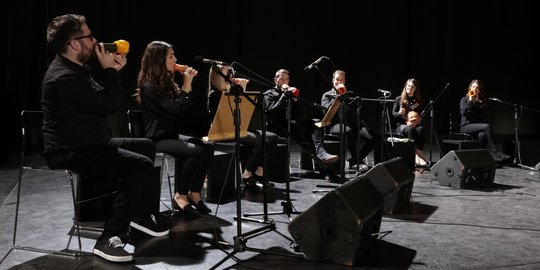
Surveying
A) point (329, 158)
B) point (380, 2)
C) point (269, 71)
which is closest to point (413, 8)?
point (380, 2)

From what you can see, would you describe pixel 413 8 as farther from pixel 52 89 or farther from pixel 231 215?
pixel 52 89

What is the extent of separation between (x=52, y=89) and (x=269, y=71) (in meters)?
5.78

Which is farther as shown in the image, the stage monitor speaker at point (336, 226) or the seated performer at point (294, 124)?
the seated performer at point (294, 124)

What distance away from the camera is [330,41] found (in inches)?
332

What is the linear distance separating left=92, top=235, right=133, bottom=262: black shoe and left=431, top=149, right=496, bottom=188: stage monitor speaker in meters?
3.39

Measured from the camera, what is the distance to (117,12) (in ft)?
23.0

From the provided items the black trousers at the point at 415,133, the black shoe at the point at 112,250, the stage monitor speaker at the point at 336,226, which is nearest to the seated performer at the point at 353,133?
the black trousers at the point at 415,133

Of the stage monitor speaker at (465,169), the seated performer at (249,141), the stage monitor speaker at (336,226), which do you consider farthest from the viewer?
the stage monitor speaker at (465,169)

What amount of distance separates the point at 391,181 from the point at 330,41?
5281 mm

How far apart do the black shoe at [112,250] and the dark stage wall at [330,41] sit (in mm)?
4638

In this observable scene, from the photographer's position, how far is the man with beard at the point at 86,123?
254 centimetres

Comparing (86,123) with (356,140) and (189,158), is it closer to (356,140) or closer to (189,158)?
(189,158)

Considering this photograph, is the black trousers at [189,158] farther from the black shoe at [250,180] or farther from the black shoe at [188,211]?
the black shoe at [250,180]

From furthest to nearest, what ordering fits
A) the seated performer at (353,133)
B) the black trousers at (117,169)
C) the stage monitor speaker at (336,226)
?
the seated performer at (353,133) → the black trousers at (117,169) → the stage monitor speaker at (336,226)
